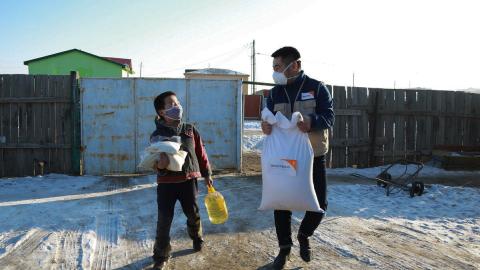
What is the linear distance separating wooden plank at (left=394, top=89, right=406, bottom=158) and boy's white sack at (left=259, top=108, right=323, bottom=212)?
327 inches

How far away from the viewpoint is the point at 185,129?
4250mm

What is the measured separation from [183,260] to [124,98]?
560 cm

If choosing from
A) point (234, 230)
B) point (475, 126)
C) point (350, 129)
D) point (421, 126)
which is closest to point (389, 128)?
Result: point (421, 126)

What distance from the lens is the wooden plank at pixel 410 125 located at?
38.0 feet

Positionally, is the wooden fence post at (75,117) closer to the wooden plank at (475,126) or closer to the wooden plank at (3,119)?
the wooden plank at (3,119)

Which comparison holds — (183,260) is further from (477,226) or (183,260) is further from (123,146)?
(123,146)

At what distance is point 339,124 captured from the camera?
1078 centimetres

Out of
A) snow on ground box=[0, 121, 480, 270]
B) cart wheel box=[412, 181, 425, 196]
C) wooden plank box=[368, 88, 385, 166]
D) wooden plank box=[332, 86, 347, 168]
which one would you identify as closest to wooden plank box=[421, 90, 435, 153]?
wooden plank box=[368, 88, 385, 166]

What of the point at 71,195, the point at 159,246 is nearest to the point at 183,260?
the point at 159,246

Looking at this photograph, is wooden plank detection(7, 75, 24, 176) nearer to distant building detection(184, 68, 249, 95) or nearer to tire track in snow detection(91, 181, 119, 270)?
tire track in snow detection(91, 181, 119, 270)

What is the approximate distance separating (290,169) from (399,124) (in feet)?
28.1

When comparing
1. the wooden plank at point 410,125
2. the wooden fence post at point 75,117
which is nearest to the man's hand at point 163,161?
the wooden fence post at point 75,117

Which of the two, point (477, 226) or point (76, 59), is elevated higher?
point (76, 59)

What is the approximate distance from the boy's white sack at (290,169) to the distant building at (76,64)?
25117mm
